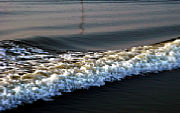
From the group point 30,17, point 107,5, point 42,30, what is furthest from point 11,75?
point 107,5

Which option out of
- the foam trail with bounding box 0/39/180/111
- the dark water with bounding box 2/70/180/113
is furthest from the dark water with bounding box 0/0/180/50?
the dark water with bounding box 2/70/180/113

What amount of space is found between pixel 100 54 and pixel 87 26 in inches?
141

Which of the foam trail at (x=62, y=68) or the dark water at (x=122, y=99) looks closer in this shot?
the dark water at (x=122, y=99)

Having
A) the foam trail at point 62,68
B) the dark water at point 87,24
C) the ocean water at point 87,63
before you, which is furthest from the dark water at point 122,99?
the dark water at point 87,24

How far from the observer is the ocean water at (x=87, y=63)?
464 cm

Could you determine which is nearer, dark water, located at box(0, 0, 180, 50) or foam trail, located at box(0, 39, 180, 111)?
foam trail, located at box(0, 39, 180, 111)

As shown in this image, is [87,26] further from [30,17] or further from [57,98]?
[57,98]

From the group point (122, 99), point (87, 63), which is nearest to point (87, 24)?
point (87, 63)

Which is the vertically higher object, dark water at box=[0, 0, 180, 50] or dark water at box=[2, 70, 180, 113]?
dark water at box=[0, 0, 180, 50]

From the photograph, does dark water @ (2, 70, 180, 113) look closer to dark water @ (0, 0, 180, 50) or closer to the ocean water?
the ocean water

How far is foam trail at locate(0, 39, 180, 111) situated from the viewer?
4.74 metres

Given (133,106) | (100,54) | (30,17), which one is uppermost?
(30,17)

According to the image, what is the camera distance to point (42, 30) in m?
9.65

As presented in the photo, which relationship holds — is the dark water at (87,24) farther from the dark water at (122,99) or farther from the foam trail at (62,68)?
the dark water at (122,99)
